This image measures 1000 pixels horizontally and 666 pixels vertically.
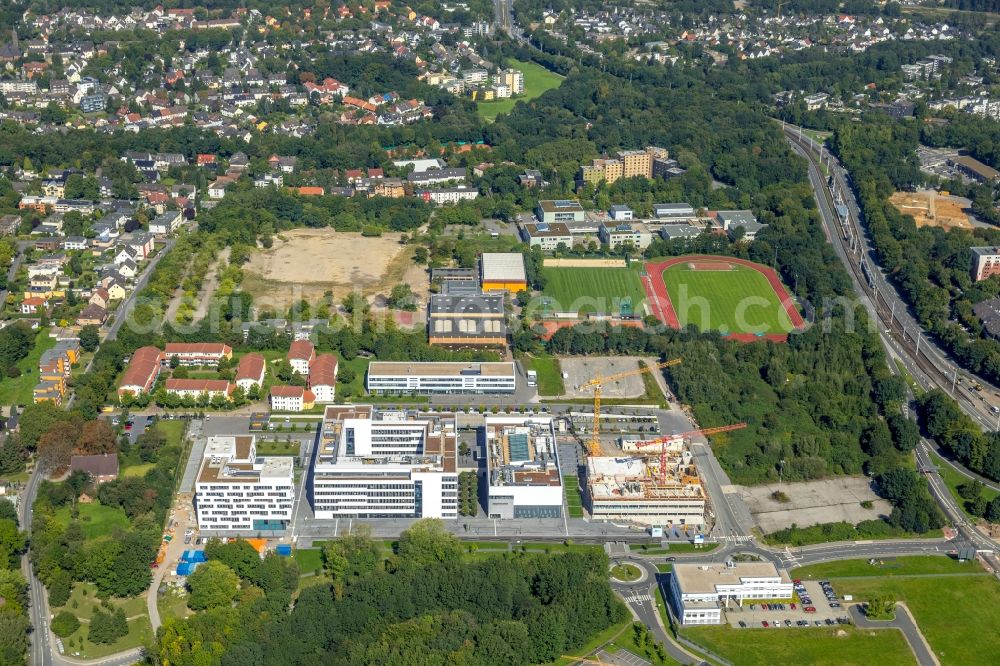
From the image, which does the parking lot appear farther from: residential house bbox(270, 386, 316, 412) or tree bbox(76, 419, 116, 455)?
tree bbox(76, 419, 116, 455)

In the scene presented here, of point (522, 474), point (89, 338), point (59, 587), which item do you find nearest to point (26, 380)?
point (89, 338)

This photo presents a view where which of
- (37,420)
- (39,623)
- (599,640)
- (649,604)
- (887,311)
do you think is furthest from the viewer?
(887,311)

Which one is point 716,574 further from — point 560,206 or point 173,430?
point 560,206

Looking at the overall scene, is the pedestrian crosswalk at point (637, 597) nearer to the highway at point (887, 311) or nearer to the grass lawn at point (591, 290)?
the highway at point (887, 311)

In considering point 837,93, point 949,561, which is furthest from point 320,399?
point 837,93

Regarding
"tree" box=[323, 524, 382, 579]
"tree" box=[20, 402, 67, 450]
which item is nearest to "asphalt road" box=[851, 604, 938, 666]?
"tree" box=[323, 524, 382, 579]

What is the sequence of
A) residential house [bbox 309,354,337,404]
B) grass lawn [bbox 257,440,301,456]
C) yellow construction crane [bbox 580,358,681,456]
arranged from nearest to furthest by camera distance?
grass lawn [bbox 257,440,301,456] → yellow construction crane [bbox 580,358,681,456] → residential house [bbox 309,354,337,404]

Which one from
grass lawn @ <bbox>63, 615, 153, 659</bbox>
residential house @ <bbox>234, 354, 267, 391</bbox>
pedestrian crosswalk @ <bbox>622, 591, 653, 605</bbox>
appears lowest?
grass lawn @ <bbox>63, 615, 153, 659</bbox>
